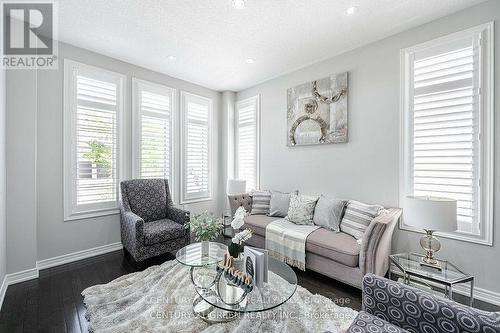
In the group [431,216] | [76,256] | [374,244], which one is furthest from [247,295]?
[76,256]

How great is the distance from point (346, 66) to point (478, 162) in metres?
1.86

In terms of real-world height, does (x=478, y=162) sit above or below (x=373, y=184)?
above

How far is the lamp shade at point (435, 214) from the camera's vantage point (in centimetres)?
191

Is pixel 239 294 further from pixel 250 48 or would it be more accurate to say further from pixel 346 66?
pixel 346 66

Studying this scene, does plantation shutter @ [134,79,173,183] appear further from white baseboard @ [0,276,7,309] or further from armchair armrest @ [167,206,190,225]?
white baseboard @ [0,276,7,309]

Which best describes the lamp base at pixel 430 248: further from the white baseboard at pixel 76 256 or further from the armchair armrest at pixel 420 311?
the white baseboard at pixel 76 256

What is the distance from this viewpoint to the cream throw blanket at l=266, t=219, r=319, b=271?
2.62 m

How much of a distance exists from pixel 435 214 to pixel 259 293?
163 cm

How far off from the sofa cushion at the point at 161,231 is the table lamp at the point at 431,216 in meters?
2.59

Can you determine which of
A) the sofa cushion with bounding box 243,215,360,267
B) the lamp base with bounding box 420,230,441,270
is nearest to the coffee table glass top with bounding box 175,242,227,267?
the sofa cushion with bounding box 243,215,360,267

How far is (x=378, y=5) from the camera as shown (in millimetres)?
2203

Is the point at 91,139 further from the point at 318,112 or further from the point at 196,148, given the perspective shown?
the point at 318,112

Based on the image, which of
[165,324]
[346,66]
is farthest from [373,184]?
[165,324]

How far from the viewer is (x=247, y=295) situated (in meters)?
1.64
